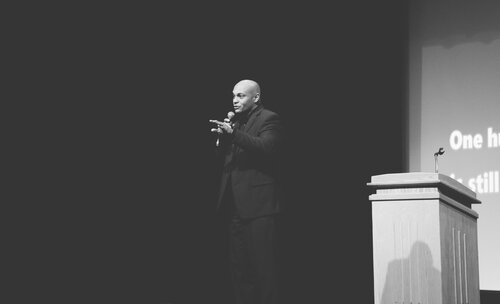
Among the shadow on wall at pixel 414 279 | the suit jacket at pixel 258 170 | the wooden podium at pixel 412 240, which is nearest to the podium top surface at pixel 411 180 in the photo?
the wooden podium at pixel 412 240

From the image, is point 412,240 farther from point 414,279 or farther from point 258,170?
point 258,170

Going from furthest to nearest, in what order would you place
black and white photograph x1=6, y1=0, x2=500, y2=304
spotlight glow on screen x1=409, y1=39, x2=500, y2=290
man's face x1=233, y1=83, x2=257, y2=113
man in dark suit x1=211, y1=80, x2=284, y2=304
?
spotlight glow on screen x1=409, y1=39, x2=500, y2=290
man's face x1=233, y1=83, x2=257, y2=113
man in dark suit x1=211, y1=80, x2=284, y2=304
black and white photograph x1=6, y1=0, x2=500, y2=304

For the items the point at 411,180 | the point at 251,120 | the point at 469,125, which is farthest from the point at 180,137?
the point at 469,125

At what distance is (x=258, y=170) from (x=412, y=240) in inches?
36.9

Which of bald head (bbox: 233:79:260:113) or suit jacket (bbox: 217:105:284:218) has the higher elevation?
bald head (bbox: 233:79:260:113)

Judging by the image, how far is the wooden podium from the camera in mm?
2523

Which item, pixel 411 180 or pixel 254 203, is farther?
pixel 254 203

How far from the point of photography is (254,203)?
3.25 meters

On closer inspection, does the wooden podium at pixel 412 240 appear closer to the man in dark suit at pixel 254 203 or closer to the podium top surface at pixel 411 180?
the podium top surface at pixel 411 180

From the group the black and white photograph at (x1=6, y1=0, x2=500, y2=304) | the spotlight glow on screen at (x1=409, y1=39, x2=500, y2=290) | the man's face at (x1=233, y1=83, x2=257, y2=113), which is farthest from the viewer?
the spotlight glow on screen at (x1=409, y1=39, x2=500, y2=290)

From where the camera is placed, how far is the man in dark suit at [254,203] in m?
3.21

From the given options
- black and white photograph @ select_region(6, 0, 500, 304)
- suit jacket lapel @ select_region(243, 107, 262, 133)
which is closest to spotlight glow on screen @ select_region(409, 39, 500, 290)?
black and white photograph @ select_region(6, 0, 500, 304)

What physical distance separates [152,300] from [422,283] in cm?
162

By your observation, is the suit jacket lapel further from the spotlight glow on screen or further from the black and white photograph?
the spotlight glow on screen
